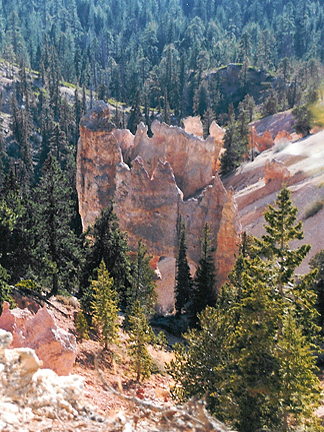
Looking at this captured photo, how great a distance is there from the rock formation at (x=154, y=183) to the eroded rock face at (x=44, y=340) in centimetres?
2205

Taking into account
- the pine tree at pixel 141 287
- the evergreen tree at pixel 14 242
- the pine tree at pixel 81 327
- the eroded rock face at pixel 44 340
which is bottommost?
the pine tree at pixel 141 287

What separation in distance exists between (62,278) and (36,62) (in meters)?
124

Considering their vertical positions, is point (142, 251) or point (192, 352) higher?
point (192, 352)

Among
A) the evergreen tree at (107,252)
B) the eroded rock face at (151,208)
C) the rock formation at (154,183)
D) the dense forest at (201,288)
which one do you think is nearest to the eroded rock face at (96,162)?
the rock formation at (154,183)

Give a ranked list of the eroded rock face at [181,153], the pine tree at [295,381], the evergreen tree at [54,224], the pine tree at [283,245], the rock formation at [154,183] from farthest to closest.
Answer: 1. the eroded rock face at [181,153]
2. the rock formation at [154,183]
3. the evergreen tree at [54,224]
4. the pine tree at [283,245]
5. the pine tree at [295,381]

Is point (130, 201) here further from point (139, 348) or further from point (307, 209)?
point (139, 348)

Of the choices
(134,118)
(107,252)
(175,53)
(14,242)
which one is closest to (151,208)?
(107,252)

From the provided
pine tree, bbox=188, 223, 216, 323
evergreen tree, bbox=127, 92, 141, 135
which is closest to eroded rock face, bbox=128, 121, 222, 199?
pine tree, bbox=188, 223, 216, 323

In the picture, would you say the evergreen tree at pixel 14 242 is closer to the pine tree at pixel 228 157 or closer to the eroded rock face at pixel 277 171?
the eroded rock face at pixel 277 171

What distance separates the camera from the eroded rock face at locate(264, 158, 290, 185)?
48.8 m

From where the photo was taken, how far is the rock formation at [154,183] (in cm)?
3881

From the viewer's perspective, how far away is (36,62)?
465 ft

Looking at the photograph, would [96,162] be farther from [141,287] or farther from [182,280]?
[141,287]

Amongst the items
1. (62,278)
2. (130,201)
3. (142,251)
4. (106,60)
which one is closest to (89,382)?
(62,278)
